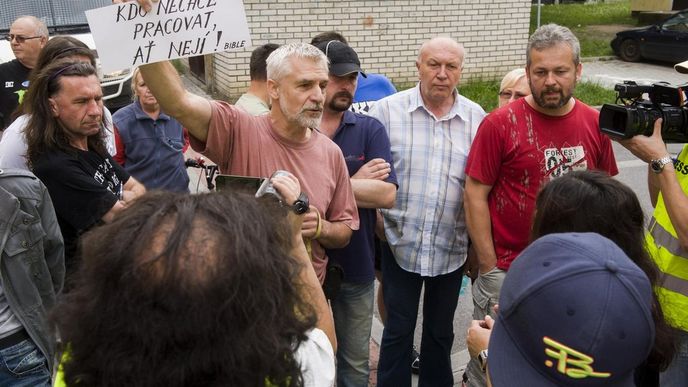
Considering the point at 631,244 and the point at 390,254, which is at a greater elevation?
the point at 631,244

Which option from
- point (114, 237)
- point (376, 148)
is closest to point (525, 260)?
point (114, 237)

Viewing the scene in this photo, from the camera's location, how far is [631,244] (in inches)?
77.4

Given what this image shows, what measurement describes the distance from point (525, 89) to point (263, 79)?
5.15ft

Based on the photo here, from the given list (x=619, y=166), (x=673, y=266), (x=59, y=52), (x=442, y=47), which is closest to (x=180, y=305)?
(x=673, y=266)

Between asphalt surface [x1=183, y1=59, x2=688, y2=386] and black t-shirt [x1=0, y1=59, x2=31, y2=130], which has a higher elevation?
black t-shirt [x1=0, y1=59, x2=31, y2=130]

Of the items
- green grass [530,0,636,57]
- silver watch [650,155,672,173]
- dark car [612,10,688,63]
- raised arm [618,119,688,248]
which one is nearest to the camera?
raised arm [618,119,688,248]

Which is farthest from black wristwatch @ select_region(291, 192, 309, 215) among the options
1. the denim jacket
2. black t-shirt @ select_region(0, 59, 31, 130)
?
black t-shirt @ select_region(0, 59, 31, 130)

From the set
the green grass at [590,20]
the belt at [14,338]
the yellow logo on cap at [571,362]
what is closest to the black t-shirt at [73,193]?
the belt at [14,338]

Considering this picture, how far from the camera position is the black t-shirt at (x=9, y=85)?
523cm

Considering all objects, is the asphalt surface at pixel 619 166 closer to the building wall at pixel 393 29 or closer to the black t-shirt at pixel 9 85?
the building wall at pixel 393 29

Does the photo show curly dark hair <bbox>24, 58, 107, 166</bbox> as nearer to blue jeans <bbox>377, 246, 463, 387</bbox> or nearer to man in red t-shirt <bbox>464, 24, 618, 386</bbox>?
blue jeans <bbox>377, 246, 463, 387</bbox>

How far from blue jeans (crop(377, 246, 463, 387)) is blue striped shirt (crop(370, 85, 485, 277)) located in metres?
0.11

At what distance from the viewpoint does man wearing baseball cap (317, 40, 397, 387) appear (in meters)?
3.07

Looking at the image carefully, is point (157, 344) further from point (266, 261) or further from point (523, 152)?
point (523, 152)
